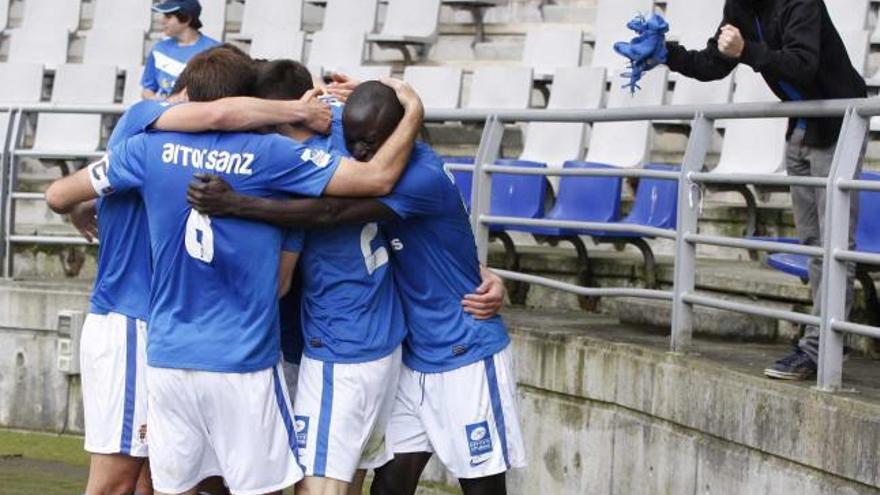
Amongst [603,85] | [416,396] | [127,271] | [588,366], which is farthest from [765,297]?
[603,85]

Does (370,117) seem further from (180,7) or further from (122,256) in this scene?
(180,7)

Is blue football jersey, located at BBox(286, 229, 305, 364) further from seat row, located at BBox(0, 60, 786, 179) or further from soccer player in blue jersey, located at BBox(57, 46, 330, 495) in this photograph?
seat row, located at BBox(0, 60, 786, 179)

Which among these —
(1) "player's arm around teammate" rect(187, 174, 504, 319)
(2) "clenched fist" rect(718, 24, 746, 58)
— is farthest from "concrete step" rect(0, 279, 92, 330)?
(1) "player's arm around teammate" rect(187, 174, 504, 319)

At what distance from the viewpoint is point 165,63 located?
36.2 feet

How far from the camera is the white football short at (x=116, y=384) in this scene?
21.5 ft

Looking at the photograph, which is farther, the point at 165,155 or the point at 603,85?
the point at 603,85

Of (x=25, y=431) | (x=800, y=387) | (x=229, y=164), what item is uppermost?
(x=229, y=164)

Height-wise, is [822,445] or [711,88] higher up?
[711,88]

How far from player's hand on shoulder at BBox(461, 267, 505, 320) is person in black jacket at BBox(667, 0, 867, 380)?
46.3 inches

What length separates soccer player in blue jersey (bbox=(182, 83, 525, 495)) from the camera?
6156 millimetres

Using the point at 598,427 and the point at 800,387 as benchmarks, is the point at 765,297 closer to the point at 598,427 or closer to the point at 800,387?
the point at 598,427

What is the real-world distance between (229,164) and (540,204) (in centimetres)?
447

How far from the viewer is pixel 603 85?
12.2m

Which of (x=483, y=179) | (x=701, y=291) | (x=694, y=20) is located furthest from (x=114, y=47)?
(x=701, y=291)
